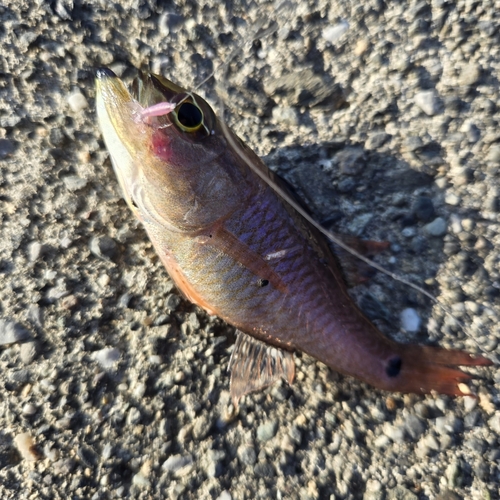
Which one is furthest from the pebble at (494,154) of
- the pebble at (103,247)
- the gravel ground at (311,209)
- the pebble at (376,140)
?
the pebble at (103,247)

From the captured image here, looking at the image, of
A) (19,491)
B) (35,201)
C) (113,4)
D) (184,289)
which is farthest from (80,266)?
(113,4)

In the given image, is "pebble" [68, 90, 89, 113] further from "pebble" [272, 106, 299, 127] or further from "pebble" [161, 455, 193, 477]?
"pebble" [161, 455, 193, 477]

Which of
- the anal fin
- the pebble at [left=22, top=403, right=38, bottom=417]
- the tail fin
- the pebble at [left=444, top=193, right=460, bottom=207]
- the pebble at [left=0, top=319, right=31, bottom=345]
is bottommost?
the tail fin

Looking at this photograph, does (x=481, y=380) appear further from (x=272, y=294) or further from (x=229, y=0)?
(x=229, y=0)

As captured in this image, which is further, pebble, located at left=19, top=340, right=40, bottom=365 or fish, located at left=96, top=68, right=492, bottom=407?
pebble, located at left=19, top=340, right=40, bottom=365

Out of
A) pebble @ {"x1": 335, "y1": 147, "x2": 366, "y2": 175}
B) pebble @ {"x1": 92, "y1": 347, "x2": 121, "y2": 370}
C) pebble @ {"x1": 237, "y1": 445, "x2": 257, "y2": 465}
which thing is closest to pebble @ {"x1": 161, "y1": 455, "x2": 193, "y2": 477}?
pebble @ {"x1": 237, "y1": 445, "x2": 257, "y2": 465}

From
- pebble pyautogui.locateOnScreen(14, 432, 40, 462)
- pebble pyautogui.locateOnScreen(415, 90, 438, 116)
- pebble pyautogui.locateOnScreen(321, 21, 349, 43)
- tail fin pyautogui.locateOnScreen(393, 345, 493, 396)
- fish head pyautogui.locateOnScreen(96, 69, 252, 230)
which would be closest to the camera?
fish head pyautogui.locateOnScreen(96, 69, 252, 230)

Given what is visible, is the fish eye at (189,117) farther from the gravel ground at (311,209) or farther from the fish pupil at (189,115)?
the gravel ground at (311,209)
